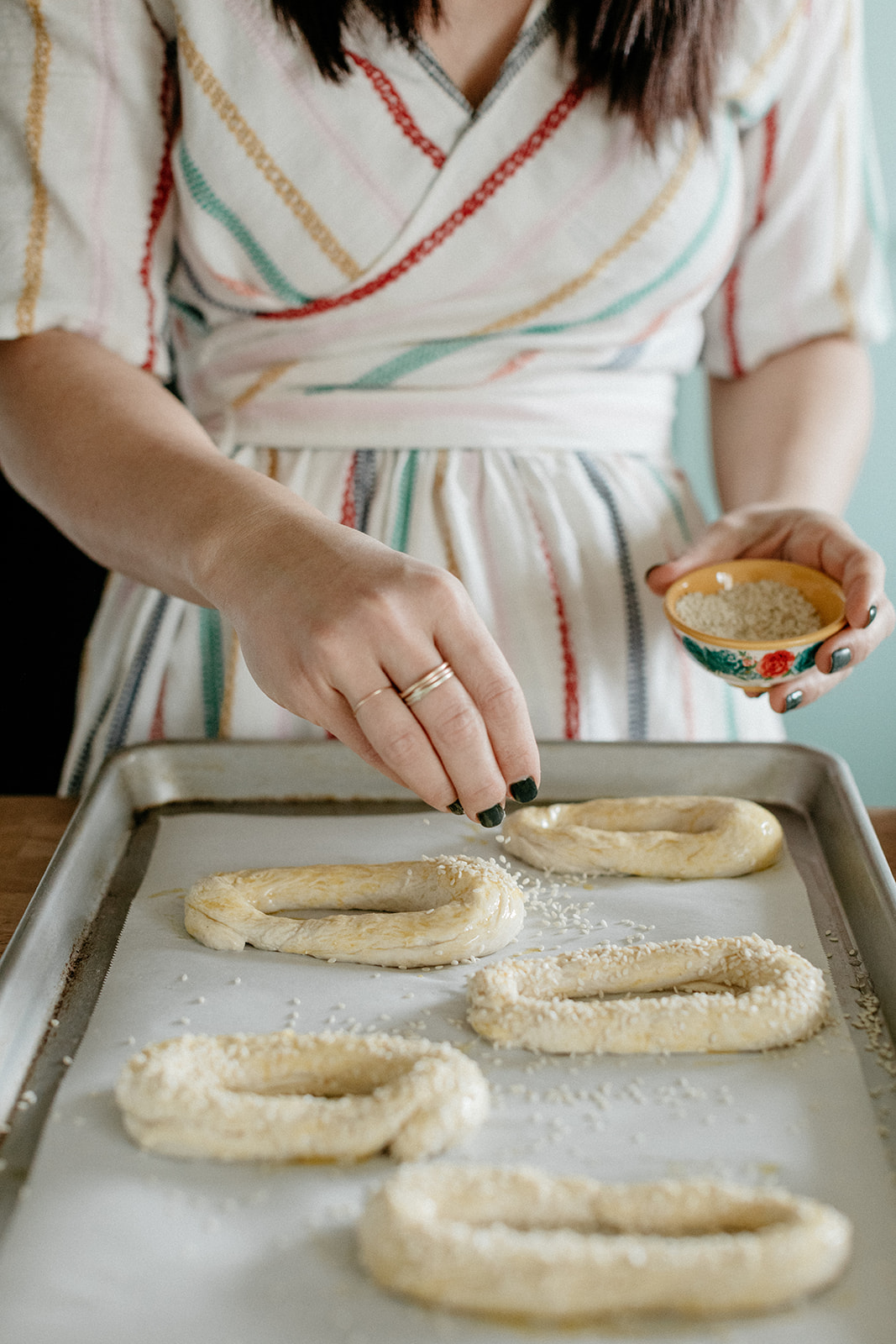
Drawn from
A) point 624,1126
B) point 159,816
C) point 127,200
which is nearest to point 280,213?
point 127,200

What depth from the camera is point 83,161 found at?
97cm

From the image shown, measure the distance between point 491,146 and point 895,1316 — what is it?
900 mm

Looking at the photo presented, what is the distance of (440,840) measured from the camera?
948mm

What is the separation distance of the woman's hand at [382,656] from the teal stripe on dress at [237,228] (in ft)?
1.17

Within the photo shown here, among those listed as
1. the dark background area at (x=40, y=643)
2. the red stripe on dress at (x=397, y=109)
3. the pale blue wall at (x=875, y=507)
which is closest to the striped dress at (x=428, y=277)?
the red stripe on dress at (x=397, y=109)

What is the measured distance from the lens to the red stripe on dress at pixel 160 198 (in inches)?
39.5

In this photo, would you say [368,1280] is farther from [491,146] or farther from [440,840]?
[491,146]

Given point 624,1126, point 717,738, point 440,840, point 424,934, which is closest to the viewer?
point 624,1126

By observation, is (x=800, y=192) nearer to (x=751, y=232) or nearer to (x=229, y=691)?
(x=751, y=232)

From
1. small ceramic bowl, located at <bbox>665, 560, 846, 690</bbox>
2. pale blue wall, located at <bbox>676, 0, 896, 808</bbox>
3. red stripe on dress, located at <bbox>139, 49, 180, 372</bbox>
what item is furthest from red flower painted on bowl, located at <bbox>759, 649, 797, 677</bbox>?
pale blue wall, located at <bbox>676, 0, 896, 808</bbox>

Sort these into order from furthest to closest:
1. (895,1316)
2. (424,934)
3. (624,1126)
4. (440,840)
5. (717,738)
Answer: (717,738), (440,840), (424,934), (624,1126), (895,1316)

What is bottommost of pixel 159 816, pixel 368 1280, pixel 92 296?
pixel 159 816

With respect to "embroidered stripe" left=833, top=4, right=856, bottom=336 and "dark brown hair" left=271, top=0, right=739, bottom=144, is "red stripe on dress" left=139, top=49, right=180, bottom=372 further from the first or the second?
"embroidered stripe" left=833, top=4, right=856, bottom=336

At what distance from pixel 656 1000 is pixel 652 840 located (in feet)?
0.61
